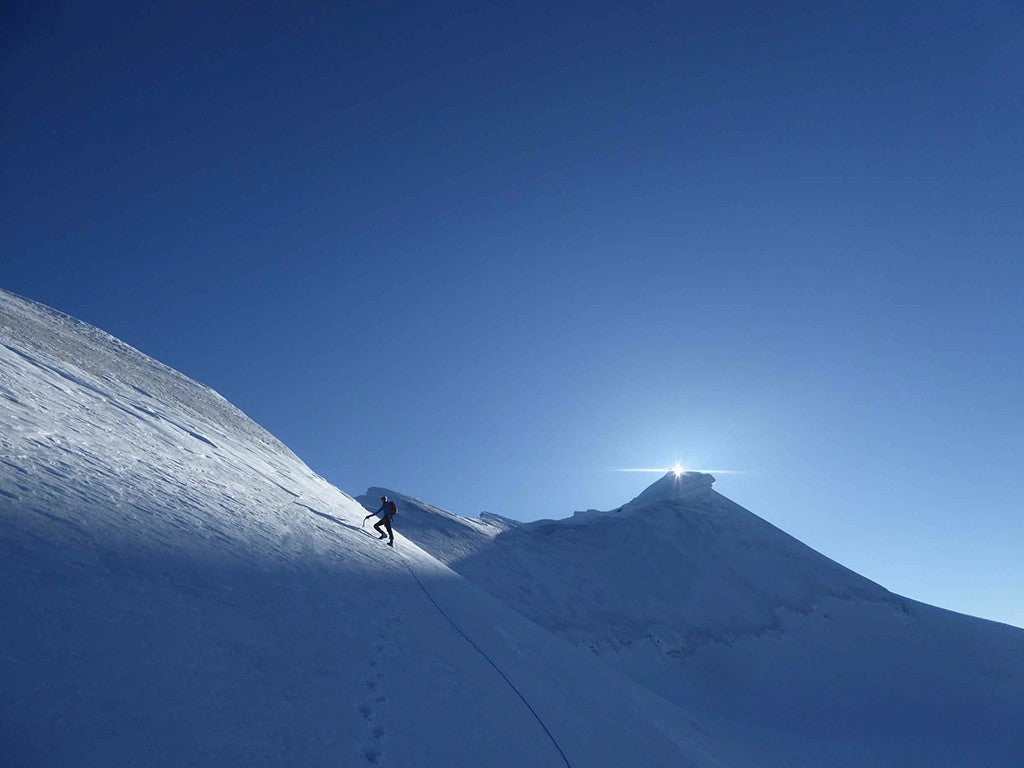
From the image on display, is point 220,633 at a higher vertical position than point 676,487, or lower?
lower

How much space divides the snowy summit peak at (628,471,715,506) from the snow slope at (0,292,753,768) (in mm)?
32338

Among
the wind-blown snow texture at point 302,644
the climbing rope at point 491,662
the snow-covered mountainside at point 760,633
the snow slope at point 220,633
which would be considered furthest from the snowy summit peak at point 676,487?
the climbing rope at point 491,662

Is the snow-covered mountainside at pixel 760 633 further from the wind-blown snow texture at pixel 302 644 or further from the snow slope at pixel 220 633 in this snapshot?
the snow slope at pixel 220 633

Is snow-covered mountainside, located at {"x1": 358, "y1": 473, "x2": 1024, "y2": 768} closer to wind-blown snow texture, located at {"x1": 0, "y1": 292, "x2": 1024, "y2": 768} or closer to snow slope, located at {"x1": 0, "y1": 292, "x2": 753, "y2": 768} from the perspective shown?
wind-blown snow texture, located at {"x1": 0, "y1": 292, "x2": 1024, "y2": 768}

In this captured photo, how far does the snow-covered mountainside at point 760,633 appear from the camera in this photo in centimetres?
2828

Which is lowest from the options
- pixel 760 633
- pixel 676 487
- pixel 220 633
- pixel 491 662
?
pixel 491 662

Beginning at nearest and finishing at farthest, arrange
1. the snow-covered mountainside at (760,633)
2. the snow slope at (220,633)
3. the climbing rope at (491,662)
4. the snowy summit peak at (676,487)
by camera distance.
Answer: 1. the snow slope at (220,633)
2. the climbing rope at (491,662)
3. the snow-covered mountainside at (760,633)
4. the snowy summit peak at (676,487)

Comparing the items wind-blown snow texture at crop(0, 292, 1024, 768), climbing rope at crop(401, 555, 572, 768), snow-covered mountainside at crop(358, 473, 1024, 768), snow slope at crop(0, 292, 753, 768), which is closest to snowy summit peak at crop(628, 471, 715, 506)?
snow-covered mountainside at crop(358, 473, 1024, 768)

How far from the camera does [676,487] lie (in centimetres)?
5144

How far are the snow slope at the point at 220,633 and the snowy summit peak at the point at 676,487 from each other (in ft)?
106

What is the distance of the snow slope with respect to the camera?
5301 millimetres

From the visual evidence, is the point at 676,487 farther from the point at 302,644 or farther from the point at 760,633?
the point at 302,644

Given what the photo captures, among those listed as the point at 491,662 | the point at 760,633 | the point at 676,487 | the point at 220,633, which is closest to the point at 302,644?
the point at 220,633

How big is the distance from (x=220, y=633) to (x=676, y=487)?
48223 mm
